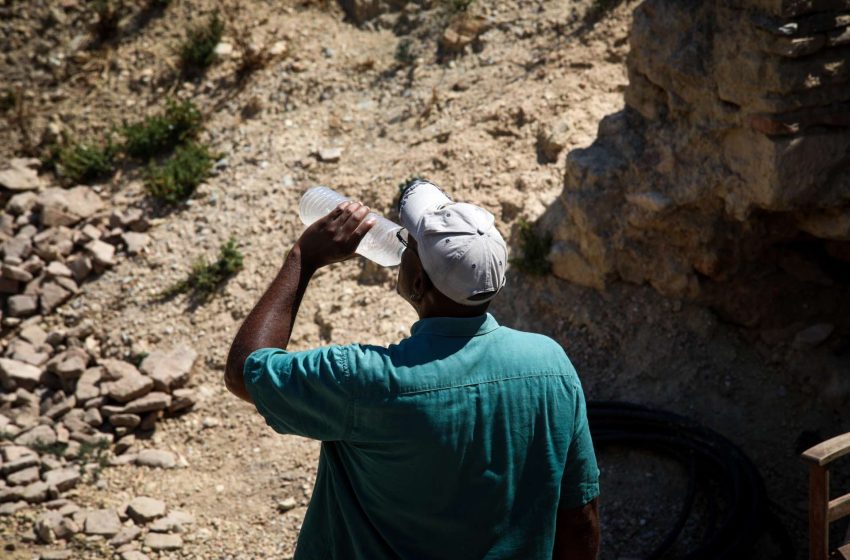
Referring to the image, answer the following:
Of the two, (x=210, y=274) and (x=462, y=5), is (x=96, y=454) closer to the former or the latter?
(x=210, y=274)

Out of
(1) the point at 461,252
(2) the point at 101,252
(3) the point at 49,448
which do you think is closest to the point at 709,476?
(1) the point at 461,252

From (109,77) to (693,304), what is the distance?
18.3ft

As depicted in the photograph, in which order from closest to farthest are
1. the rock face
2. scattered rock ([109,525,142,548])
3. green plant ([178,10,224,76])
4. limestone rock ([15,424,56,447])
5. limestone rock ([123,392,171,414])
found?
the rock face, scattered rock ([109,525,142,548]), limestone rock ([15,424,56,447]), limestone rock ([123,392,171,414]), green plant ([178,10,224,76])

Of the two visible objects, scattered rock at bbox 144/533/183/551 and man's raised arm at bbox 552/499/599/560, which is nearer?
man's raised arm at bbox 552/499/599/560

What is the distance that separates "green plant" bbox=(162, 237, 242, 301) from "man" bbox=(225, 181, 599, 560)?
392cm

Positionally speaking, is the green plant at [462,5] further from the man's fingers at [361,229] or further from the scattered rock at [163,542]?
the man's fingers at [361,229]

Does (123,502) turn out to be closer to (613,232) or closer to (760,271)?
(613,232)

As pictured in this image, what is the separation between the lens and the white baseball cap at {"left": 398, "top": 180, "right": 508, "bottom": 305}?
2.19 meters

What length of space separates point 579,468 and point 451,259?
66 cm

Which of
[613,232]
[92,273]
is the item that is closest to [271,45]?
[92,273]

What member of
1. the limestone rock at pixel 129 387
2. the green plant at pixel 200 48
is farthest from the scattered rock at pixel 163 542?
the green plant at pixel 200 48

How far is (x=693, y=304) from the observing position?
5.06m

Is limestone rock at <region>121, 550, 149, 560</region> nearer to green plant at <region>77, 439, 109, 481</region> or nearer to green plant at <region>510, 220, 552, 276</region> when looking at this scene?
green plant at <region>77, 439, 109, 481</region>

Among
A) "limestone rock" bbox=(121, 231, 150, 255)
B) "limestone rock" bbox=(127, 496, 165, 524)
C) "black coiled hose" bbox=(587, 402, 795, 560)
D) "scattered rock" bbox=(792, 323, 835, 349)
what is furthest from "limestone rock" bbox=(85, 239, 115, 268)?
"scattered rock" bbox=(792, 323, 835, 349)
